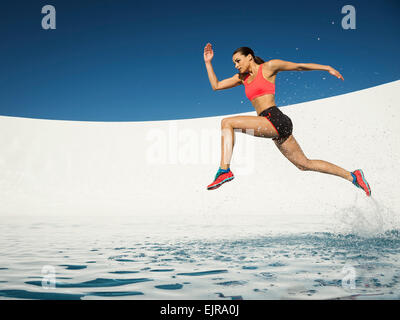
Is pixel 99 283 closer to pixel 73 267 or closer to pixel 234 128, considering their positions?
pixel 73 267

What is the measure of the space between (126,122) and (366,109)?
16164 mm

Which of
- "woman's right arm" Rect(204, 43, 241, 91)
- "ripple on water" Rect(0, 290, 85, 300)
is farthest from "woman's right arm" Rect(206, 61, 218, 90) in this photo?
"ripple on water" Rect(0, 290, 85, 300)

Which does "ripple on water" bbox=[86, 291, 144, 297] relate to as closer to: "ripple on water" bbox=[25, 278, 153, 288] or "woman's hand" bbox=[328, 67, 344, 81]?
"ripple on water" bbox=[25, 278, 153, 288]

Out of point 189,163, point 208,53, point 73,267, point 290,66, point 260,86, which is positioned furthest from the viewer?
point 189,163

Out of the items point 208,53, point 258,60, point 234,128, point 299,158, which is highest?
point 208,53

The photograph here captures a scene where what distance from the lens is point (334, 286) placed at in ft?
9.34

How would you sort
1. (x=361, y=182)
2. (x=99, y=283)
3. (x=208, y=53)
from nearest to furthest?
(x=99, y=283) → (x=208, y=53) → (x=361, y=182)

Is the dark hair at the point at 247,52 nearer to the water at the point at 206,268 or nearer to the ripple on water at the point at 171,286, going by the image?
the water at the point at 206,268

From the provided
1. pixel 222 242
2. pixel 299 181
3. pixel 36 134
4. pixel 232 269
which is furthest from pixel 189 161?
pixel 232 269

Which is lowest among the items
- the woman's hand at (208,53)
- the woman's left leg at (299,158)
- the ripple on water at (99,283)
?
the ripple on water at (99,283)

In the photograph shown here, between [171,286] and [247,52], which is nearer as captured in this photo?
[171,286]

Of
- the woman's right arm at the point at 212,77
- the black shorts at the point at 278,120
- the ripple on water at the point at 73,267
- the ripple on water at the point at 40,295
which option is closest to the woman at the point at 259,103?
the black shorts at the point at 278,120

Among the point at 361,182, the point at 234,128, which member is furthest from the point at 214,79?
the point at 361,182
